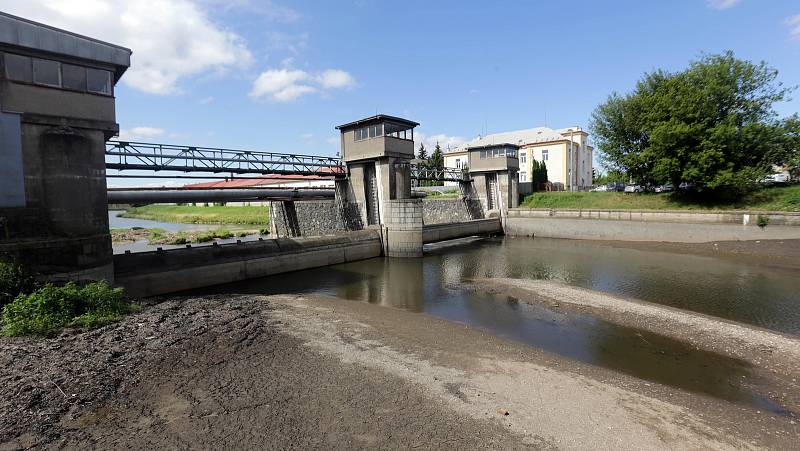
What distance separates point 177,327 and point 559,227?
42.7 m

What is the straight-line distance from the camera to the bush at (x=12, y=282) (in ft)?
38.5

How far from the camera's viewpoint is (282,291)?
2019 centimetres

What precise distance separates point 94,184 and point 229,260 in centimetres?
819

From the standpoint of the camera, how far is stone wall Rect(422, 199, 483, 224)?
5000 cm

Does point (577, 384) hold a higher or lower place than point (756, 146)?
lower

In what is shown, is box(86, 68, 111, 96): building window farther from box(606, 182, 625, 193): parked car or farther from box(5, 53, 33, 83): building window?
box(606, 182, 625, 193): parked car

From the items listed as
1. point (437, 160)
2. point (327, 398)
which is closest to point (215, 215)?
point (437, 160)

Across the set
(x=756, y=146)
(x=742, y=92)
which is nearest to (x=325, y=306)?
(x=756, y=146)

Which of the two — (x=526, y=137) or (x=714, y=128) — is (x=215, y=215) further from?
(x=714, y=128)

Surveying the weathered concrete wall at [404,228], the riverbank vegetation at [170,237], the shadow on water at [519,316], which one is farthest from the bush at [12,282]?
the riverbank vegetation at [170,237]

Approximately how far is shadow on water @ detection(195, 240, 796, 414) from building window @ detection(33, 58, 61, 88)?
11.6m

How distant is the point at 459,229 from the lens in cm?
4116

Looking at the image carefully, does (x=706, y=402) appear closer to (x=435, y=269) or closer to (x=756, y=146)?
(x=435, y=269)

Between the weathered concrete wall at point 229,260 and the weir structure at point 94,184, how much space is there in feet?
0.21
